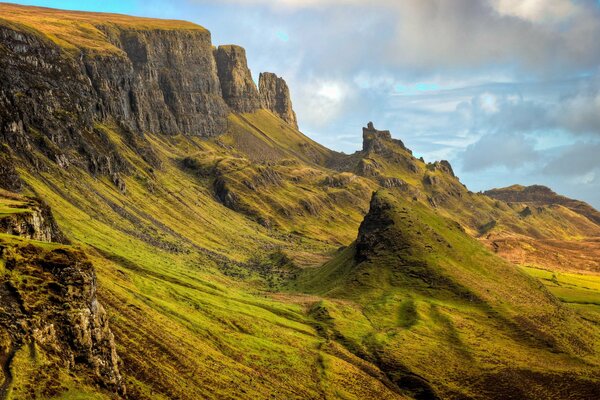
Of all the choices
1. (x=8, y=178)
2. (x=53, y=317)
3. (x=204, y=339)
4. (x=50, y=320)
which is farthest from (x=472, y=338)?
(x=8, y=178)

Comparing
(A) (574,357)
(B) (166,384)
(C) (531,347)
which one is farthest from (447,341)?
(B) (166,384)

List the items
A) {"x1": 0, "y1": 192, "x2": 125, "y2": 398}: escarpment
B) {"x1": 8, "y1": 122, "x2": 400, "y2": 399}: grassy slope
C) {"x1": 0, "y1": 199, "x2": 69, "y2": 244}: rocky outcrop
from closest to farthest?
{"x1": 0, "y1": 192, "x2": 125, "y2": 398}: escarpment
{"x1": 8, "y1": 122, "x2": 400, "y2": 399}: grassy slope
{"x1": 0, "y1": 199, "x2": 69, "y2": 244}: rocky outcrop

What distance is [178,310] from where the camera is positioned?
13475 centimetres

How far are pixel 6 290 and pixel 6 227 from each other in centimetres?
3514

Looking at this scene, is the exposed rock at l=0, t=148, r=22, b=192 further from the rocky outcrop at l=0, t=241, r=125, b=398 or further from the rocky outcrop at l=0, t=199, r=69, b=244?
the rocky outcrop at l=0, t=241, r=125, b=398

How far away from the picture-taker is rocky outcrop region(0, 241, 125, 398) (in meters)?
65.1

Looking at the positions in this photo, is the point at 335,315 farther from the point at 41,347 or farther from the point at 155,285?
the point at 41,347

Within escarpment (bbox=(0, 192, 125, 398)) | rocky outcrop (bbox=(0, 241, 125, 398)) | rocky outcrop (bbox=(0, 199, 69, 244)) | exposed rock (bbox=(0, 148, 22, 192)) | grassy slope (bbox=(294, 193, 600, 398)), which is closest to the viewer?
escarpment (bbox=(0, 192, 125, 398))

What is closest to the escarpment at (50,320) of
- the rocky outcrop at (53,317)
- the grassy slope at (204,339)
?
the rocky outcrop at (53,317)

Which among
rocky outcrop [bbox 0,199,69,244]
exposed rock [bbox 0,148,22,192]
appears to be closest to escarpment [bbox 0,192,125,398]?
rocky outcrop [bbox 0,199,69,244]

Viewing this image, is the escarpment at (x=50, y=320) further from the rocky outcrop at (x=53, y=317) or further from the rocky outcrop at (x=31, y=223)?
the rocky outcrop at (x=31, y=223)

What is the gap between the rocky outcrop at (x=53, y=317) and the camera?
65125mm

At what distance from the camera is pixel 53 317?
231 feet

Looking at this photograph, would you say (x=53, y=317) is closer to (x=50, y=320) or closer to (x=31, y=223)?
(x=50, y=320)
